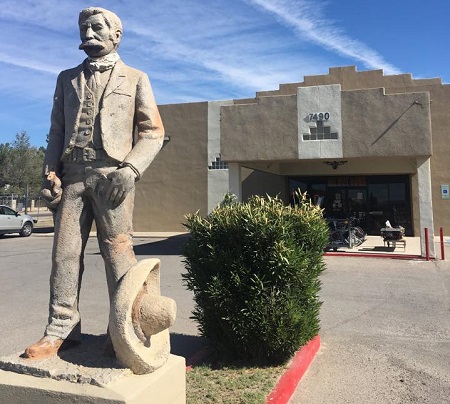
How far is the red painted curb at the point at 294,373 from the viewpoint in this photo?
372cm

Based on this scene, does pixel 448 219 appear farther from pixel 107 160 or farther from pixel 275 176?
pixel 107 160

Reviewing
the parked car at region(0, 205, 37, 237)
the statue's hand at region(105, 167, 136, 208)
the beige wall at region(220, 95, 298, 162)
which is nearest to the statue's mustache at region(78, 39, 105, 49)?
the statue's hand at region(105, 167, 136, 208)

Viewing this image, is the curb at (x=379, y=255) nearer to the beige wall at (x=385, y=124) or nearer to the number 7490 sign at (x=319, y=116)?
the beige wall at (x=385, y=124)

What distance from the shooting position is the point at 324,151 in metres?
13.7

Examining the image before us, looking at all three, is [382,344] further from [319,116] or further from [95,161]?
[319,116]

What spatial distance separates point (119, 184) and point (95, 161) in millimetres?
333

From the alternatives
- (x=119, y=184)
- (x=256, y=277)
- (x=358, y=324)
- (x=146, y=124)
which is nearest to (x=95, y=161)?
(x=119, y=184)

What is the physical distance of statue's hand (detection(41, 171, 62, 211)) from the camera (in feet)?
10.9

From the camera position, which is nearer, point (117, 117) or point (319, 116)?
point (117, 117)

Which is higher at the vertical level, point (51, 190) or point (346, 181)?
point (346, 181)

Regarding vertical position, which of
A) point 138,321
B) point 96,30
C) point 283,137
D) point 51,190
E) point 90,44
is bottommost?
point 138,321

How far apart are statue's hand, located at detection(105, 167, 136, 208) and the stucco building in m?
11.1

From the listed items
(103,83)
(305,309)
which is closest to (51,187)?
(103,83)

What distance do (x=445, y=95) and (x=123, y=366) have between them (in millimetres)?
20260
